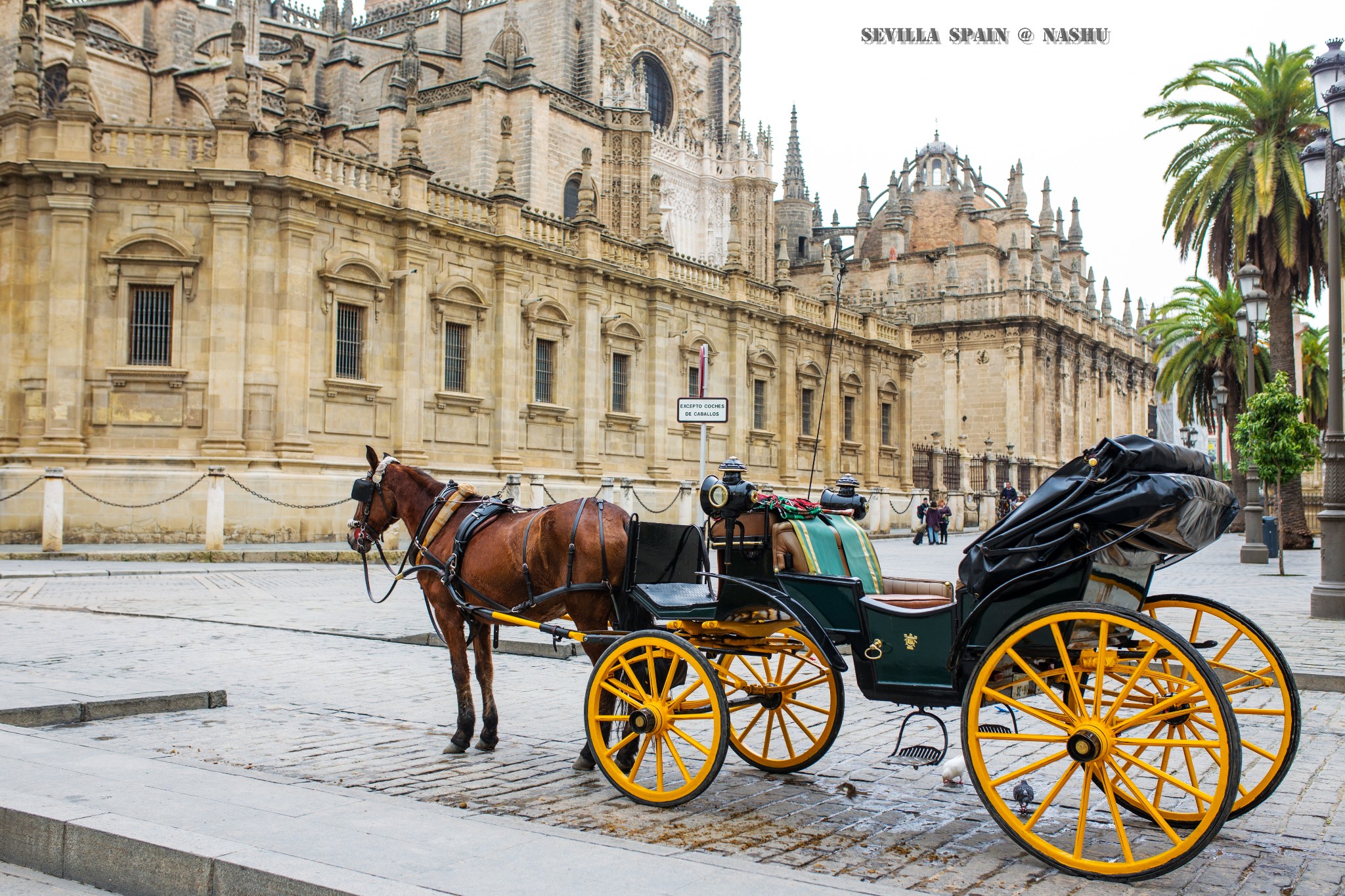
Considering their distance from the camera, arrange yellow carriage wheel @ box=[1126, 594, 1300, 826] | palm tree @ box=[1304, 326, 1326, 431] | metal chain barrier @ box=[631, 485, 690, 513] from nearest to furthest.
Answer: yellow carriage wheel @ box=[1126, 594, 1300, 826] < metal chain barrier @ box=[631, 485, 690, 513] < palm tree @ box=[1304, 326, 1326, 431]

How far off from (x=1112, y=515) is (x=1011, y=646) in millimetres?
625

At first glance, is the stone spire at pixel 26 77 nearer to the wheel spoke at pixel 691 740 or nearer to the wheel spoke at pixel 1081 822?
the wheel spoke at pixel 691 740

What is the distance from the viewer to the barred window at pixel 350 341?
23.0 meters

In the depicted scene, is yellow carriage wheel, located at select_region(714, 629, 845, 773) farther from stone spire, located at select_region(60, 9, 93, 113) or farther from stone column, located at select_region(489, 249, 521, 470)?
stone spire, located at select_region(60, 9, 93, 113)

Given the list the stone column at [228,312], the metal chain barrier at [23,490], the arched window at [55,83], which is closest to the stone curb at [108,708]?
the metal chain barrier at [23,490]

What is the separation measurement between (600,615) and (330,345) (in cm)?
1804

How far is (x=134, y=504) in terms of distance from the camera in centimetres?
2025

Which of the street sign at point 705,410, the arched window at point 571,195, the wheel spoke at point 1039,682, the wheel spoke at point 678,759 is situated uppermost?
the arched window at point 571,195

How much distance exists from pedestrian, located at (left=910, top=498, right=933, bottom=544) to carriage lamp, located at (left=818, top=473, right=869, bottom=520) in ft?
87.8

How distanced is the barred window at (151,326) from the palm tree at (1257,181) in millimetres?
22256

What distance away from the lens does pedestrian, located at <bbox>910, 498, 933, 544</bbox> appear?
106 ft

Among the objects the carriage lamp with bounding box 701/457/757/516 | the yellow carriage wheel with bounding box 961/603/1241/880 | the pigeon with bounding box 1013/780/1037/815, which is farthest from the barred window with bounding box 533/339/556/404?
the yellow carriage wheel with bounding box 961/603/1241/880

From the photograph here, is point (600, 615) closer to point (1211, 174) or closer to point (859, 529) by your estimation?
point (859, 529)

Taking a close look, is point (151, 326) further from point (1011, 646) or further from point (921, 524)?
point (921, 524)
